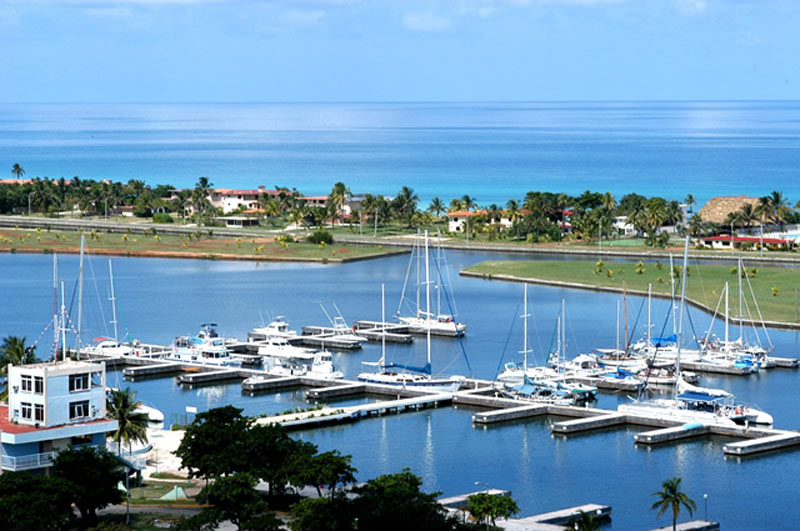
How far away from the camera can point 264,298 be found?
108062 mm

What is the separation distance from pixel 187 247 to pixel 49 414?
9911cm

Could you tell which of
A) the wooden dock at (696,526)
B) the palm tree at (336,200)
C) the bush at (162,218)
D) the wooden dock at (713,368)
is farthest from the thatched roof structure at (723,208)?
the wooden dock at (696,526)

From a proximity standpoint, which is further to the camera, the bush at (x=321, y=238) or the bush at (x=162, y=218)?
the bush at (x=162, y=218)

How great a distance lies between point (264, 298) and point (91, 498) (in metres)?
65.5

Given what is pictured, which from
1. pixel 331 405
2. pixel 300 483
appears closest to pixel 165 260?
pixel 331 405

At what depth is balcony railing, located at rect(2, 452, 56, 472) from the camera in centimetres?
4456

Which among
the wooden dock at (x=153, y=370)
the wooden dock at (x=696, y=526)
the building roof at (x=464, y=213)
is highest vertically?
the building roof at (x=464, y=213)

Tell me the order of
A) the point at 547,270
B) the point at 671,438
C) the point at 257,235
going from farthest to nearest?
the point at 257,235
the point at 547,270
the point at 671,438

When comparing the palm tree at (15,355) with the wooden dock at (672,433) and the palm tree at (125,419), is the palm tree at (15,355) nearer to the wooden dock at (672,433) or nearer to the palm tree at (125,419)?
the palm tree at (125,419)

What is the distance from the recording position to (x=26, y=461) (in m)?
44.8

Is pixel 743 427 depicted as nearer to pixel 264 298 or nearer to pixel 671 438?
pixel 671 438

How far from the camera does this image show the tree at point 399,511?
40312mm

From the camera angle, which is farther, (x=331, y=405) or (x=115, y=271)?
(x=115, y=271)

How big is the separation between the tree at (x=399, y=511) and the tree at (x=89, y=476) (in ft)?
26.2
